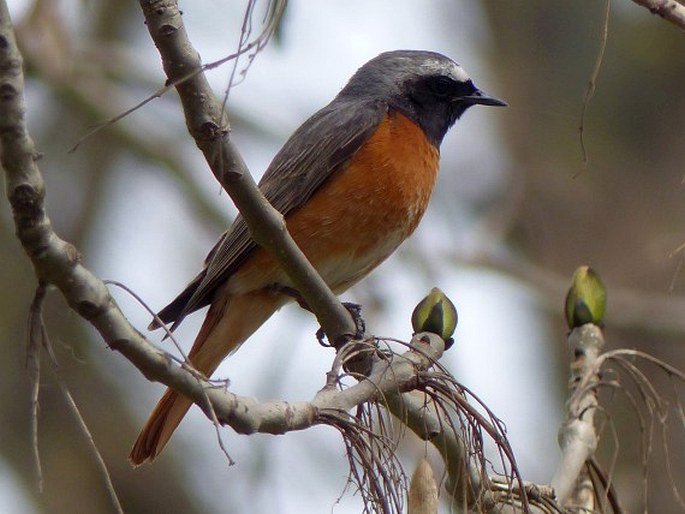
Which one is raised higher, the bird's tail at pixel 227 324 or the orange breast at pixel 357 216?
the orange breast at pixel 357 216

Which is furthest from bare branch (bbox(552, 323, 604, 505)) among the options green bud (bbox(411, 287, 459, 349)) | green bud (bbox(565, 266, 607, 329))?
green bud (bbox(411, 287, 459, 349))

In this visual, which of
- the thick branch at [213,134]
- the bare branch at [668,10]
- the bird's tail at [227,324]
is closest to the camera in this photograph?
the thick branch at [213,134]

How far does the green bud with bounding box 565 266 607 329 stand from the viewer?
12.8 feet

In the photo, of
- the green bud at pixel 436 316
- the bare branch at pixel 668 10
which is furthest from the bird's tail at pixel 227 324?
the bare branch at pixel 668 10

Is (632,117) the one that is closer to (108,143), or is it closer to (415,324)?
(108,143)

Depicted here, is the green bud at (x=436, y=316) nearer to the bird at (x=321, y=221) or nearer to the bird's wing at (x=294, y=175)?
the bird at (x=321, y=221)

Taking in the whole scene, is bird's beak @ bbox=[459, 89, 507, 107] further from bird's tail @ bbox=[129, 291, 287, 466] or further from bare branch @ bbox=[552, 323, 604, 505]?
bare branch @ bbox=[552, 323, 604, 505]

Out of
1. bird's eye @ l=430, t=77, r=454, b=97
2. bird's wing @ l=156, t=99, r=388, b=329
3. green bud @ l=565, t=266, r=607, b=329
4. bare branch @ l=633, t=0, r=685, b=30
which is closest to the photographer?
bare branch @ l=633, t=0, r=685, b=30

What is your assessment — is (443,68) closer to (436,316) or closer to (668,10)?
(436,316)

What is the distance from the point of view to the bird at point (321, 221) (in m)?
4.89

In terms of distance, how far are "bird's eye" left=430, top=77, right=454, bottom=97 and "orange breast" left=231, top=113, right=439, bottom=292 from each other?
0.68m

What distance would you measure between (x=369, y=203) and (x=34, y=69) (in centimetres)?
267

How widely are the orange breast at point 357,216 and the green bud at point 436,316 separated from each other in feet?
4.69

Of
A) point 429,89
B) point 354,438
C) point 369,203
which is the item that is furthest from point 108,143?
point 354,438
